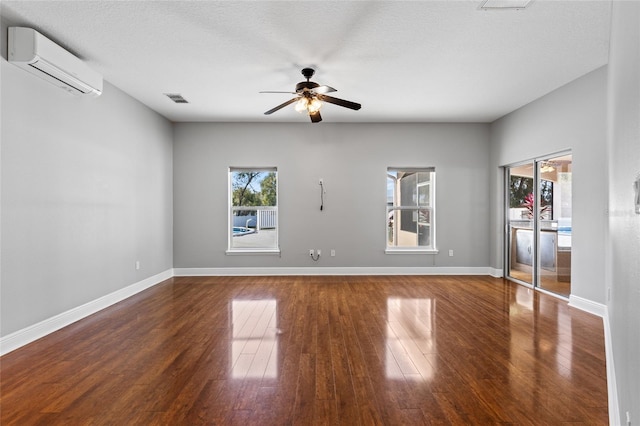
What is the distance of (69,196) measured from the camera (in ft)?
12.5

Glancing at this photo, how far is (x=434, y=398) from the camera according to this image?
2242 mm

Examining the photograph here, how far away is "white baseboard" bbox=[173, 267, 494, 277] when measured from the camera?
6.55 meters

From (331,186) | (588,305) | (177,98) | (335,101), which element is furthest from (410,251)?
(177,98)

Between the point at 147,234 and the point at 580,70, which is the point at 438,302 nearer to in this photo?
the point at 580,70

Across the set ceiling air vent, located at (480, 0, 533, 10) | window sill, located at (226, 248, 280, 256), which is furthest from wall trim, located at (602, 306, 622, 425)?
window sill, located at (226, 248, 280, 256)

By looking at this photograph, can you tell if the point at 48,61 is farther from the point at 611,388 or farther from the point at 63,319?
the point at 611,388

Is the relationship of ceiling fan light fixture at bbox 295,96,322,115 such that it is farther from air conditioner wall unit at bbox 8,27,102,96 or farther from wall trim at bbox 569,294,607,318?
wall trim at bbox 569,294,607,318

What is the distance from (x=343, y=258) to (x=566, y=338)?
12.6 feet

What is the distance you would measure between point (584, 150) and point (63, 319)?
6.46 m

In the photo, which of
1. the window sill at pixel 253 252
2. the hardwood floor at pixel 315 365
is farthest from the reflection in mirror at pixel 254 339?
the window sill at pixel 253 252

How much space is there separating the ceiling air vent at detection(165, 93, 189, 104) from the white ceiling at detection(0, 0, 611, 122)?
0.33 feet

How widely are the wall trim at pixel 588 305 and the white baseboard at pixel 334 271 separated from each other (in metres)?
2.13

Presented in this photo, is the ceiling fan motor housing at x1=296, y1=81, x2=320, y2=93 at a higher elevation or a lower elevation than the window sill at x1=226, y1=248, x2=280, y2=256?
higher

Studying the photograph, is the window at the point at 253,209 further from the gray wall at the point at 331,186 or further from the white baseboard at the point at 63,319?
the white baseboard at the point at 63,319
